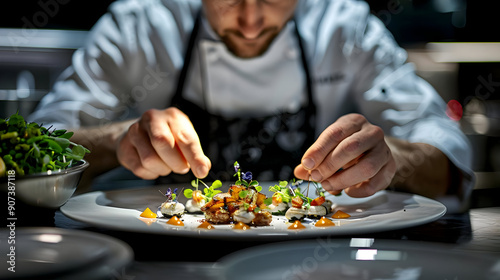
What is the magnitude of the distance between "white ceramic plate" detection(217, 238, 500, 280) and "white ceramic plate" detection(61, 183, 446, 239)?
0.07 m

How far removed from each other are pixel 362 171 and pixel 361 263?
35cm

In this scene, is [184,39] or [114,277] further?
[184,39]

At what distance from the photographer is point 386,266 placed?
1.20 feet

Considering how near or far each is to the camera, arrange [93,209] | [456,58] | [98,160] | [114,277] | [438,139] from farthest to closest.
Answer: [456,58] < [98,160] < [438,139] < [93,209] < [114,277]

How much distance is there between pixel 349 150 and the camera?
70cm

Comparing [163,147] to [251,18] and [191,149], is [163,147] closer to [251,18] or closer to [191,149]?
[191,149]

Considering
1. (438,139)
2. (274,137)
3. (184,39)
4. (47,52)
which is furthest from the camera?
(47,52)

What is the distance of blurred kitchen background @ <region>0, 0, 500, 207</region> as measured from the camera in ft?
7.91

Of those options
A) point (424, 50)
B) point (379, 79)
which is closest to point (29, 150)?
point (379, 79)

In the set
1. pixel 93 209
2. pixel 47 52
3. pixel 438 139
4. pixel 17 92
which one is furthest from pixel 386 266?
pixel 17 92

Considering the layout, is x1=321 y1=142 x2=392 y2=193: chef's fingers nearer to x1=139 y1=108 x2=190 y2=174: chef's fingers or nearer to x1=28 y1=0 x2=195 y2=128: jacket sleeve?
x1=139 y1=108 x2=190 y2=174: chef's fingers

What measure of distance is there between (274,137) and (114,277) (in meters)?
1.15

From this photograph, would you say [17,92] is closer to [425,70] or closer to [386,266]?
[425,70]

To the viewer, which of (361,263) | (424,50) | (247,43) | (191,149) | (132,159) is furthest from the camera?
(424,50)
